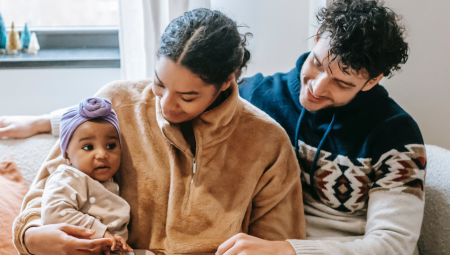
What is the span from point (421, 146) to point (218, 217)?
69 cm

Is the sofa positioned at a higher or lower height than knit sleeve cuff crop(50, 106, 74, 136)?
lower

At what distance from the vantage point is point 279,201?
1212 millimetres

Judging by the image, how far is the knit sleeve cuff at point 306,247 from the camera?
3.54 ft

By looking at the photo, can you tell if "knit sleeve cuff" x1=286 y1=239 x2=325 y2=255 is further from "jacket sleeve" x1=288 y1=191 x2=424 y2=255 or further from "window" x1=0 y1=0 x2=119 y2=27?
"window" x1=0 y1=0 x2=119 y2=27

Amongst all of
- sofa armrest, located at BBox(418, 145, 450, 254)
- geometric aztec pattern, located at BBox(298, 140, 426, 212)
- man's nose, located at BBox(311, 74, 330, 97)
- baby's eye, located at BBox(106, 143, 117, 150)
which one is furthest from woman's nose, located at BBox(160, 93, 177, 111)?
sofa armrest, located at BBox(418, 145, 450, 254)

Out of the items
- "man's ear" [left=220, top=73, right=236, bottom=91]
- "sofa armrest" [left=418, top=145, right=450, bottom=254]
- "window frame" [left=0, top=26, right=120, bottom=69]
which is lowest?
"sofa armrest" [left=418, top=145, right=450, bottom=254]

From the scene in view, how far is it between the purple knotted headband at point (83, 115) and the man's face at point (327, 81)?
613 millimetres

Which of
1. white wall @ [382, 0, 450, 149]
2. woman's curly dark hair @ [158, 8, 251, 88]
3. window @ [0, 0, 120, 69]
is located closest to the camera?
woman's curly dark hair @ [158, 8, 251, 88]

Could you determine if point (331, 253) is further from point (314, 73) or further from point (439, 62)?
point (439, 62)

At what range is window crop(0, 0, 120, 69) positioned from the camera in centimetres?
213

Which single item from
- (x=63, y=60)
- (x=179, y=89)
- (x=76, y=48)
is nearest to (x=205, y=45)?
(x=179, y=89)

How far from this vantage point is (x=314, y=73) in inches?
46.7

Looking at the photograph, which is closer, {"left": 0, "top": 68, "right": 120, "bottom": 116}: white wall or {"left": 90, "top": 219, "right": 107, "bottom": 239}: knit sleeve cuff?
{"left": 90, "top": 219, "right": 107, "bottom": 239}: knit sleeve cuff

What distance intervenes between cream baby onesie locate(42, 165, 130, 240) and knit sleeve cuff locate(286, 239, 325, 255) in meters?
0.49
